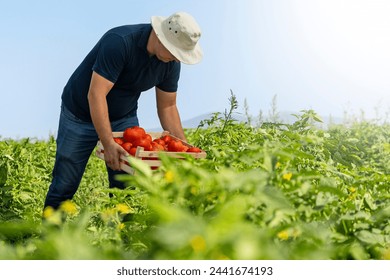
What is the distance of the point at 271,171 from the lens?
6.67ft

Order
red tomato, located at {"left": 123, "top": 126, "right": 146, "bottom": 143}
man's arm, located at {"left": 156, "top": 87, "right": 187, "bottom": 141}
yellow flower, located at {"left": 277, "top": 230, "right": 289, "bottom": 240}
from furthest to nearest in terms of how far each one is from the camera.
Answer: man's arm, located at {"left": 156, "top": 87, "right": 187, "bottom": 141} < red tomato, located at {"left": 123, "top": 126, "right": 146, "bottom": 143} < yellow flower, located at {"left": 277, "top": 230, "right": 289, "bottom": 240}

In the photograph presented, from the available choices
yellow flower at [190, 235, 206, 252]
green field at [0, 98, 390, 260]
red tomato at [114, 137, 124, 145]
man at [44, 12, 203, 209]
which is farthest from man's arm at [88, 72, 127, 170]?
yellow flower at [190, 235, 206, 252]

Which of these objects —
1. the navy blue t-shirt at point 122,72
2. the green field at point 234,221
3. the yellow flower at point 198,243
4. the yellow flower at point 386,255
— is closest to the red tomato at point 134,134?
the navy blue t-shirt at point 122,72

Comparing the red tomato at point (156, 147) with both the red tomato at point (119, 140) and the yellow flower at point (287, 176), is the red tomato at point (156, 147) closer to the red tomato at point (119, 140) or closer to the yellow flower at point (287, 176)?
the red tomato at point (119, 140)

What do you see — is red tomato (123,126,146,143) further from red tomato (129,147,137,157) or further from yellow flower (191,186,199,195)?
yellow flower (191,186,199,195)

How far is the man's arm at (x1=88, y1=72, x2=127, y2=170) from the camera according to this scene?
404cm

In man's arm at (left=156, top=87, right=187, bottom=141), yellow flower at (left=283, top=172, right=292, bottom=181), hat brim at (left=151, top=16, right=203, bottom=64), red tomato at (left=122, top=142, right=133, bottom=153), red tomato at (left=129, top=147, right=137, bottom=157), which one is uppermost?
hat brim at (left=151, top=16, right=203, bottom=64)

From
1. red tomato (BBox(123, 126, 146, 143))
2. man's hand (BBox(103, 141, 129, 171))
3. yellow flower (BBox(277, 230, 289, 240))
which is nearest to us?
yellow flower (BBox(277, 230, 289, 240))

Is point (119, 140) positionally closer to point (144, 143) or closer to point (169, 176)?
point (144, 143)

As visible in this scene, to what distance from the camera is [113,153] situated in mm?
3994

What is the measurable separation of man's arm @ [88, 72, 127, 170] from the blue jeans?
51cm
